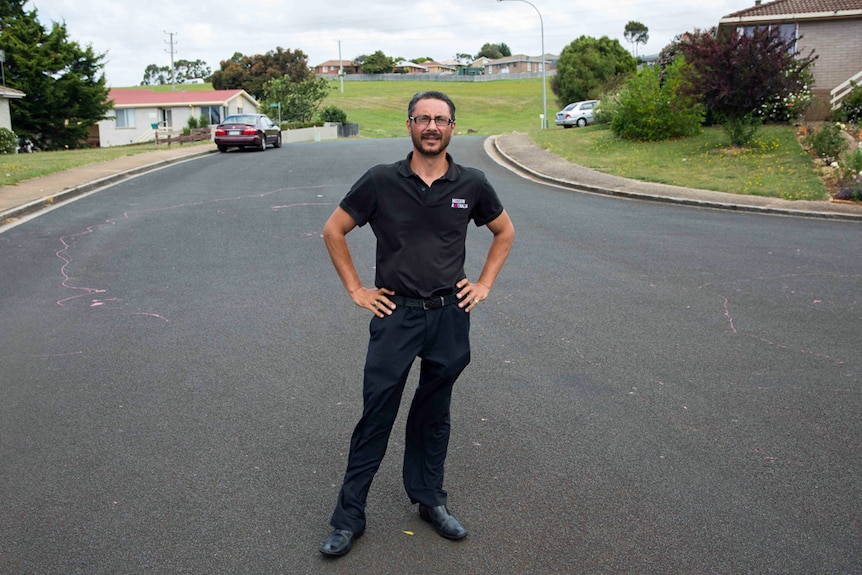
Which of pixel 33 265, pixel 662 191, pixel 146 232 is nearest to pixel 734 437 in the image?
pixel 33 265

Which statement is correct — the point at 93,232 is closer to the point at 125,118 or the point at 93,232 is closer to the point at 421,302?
the point at 421,302

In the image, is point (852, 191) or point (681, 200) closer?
point (852, 191)

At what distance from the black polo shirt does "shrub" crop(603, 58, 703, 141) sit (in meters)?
24.3

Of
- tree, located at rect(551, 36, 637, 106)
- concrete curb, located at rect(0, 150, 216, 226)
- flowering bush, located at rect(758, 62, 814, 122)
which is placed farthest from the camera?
tree, located at rect(551, 36, 637, 106)

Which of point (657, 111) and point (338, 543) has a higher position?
point (657, 111)

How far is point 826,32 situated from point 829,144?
11819mm

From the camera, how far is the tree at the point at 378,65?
522 ft

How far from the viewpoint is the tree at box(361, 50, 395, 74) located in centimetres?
15925

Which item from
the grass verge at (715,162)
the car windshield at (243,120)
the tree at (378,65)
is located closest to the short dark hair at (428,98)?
the grass verge at (715,162)

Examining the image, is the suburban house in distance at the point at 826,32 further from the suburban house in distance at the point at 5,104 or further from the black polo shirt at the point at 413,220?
the suburban house in distance at the point at 5,104

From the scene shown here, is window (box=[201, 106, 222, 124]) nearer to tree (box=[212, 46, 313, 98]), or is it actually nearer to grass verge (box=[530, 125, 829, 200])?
tree (box=[212, 46, 313, 98])

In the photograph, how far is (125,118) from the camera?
6431 cm

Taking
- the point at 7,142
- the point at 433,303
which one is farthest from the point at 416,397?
the point at 7,142

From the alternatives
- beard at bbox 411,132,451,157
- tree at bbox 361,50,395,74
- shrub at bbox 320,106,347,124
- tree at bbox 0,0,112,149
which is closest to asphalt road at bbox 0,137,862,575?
beard at bbox 411,132,451,157
